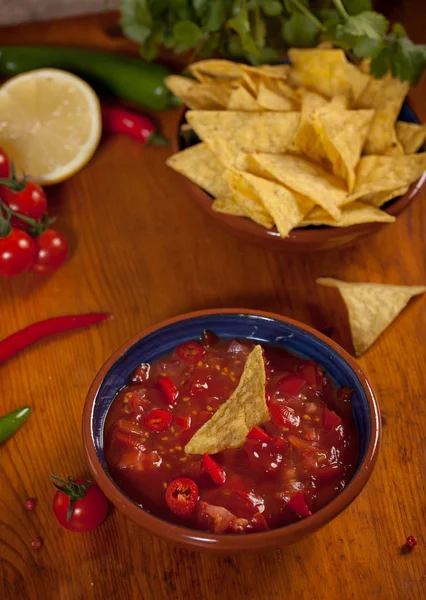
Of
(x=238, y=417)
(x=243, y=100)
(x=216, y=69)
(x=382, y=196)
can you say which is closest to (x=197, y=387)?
(x=238, y=417)

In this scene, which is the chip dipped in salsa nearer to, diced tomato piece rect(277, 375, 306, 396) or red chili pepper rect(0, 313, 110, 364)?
diced tomato piece rect(277, 375, 306, 396)

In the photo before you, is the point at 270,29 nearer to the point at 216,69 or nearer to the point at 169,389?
the point at 216,69

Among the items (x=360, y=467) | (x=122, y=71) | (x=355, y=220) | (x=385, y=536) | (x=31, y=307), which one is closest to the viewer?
(x=360, y=467)

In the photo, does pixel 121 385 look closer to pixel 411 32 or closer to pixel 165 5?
pixel 165 5

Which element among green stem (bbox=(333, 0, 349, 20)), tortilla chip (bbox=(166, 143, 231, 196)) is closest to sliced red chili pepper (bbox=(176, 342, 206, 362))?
tortilla chip (bbox=(166, 143, 231, 196))

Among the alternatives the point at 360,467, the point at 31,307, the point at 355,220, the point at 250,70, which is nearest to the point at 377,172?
the point at 355,220
